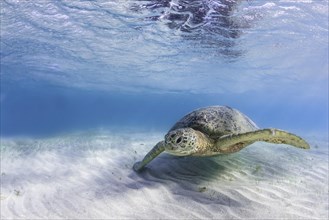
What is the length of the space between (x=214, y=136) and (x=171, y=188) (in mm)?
1579

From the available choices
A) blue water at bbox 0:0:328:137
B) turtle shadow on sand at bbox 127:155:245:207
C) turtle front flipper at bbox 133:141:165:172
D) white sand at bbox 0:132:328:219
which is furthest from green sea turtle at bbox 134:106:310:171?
blue water at bbox 0:0:328:137

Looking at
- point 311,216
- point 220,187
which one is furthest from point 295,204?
point 220,187

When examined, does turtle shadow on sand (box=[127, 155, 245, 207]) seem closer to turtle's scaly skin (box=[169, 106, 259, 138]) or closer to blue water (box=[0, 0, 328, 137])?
turtle's scaly skin (box=[169, 106, 259, 138])

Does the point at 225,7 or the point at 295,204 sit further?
the point at 225,7

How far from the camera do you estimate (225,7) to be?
11477 millimetres

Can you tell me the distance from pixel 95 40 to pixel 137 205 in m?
13.7

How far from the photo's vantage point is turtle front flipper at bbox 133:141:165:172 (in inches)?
247

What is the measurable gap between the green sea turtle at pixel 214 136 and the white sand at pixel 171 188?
846 mm

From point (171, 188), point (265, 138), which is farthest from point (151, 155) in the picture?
point (265, 138)

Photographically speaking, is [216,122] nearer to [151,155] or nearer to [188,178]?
[188,178]

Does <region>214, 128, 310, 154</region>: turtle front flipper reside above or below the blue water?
below

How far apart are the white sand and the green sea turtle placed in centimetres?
85

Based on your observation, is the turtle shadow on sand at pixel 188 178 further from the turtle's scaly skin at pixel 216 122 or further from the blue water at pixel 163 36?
the blue water at pixel 163 36

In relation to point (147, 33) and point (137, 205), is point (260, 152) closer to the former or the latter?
point (137, 205)
